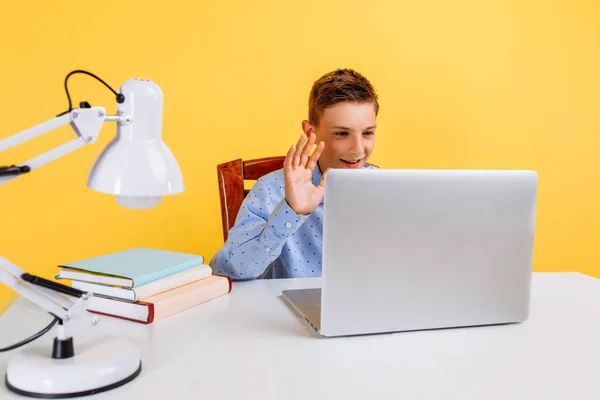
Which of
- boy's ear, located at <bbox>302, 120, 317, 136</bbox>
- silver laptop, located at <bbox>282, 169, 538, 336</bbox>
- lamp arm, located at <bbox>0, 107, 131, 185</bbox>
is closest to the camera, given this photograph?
lamp arm, located at <bbox>0, 107, 131, 185</bbox>

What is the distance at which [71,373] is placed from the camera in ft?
2.23

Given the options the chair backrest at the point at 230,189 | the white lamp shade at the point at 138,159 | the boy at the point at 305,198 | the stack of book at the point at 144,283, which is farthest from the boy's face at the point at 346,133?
the white lamp shade at the point at 138,159

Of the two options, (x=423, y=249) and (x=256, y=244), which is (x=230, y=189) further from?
(x=423, y=249)

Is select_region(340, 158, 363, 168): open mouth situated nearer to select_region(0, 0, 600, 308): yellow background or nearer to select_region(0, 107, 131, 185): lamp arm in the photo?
select_region(0, 0, 600, 308): yellow background

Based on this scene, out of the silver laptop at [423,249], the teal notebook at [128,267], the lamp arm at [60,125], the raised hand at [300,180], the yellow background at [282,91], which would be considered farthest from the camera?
the yellow background at [282,91]

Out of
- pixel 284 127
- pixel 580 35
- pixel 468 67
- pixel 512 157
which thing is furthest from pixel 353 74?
pixel 580 35

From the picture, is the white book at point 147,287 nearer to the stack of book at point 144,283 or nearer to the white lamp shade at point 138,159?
the stack of book at point 144,283

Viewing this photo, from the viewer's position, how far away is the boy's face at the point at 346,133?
62.7 inches

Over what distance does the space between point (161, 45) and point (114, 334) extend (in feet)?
4.55

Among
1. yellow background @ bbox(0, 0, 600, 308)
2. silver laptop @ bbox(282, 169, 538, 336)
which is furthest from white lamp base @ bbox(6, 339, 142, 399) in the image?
yellow background @ bbox(0, 0, 600, 308)

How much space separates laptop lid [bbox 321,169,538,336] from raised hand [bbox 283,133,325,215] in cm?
30

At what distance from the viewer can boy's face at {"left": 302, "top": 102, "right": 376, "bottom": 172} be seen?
5.23 ft

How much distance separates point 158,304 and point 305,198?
349 millimetres

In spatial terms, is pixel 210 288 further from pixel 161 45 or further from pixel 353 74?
pixel 161 45
